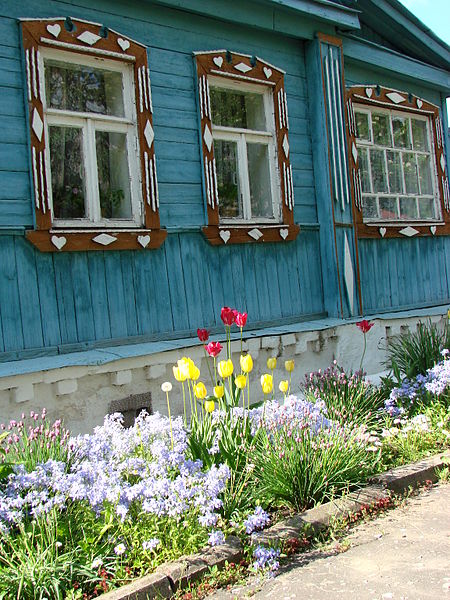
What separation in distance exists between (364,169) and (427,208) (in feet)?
5.08

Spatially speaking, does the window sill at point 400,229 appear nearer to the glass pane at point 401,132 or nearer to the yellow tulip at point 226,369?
the glass pane at point 401,132

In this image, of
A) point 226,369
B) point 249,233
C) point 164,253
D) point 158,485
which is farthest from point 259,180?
point 158,485

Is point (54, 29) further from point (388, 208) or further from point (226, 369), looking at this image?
point (388, 208)

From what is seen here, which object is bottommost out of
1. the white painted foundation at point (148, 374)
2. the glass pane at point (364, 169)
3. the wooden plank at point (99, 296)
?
the white painted foundation at point (148, 374)

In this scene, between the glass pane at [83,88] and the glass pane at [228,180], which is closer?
the glass pane at [83,88]

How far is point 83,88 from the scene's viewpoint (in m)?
5.74

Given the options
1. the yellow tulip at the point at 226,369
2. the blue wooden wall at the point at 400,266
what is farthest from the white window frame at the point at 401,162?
the yellow tulip at the point at 226,369

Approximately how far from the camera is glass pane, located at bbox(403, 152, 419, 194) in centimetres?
919

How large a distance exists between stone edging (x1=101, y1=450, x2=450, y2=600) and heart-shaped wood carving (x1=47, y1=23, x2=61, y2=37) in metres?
4.29

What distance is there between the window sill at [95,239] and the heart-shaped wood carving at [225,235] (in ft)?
2.23

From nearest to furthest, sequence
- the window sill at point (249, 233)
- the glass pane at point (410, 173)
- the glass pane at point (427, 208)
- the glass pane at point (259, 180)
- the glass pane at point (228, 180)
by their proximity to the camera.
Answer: the window sill at point (249, 233) < the glass pane at point (228, 180) < the glass pane at point (259, 180) < the glass pane at point (410, 173) < the glass pane at point (427, 208)

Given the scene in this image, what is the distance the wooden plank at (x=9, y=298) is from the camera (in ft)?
16.8

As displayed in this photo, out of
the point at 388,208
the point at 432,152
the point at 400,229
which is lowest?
the point at 400,229

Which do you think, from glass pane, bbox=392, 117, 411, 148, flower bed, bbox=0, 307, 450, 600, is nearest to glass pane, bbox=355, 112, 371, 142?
glass pane, bbox=392, 117, 411, 148
